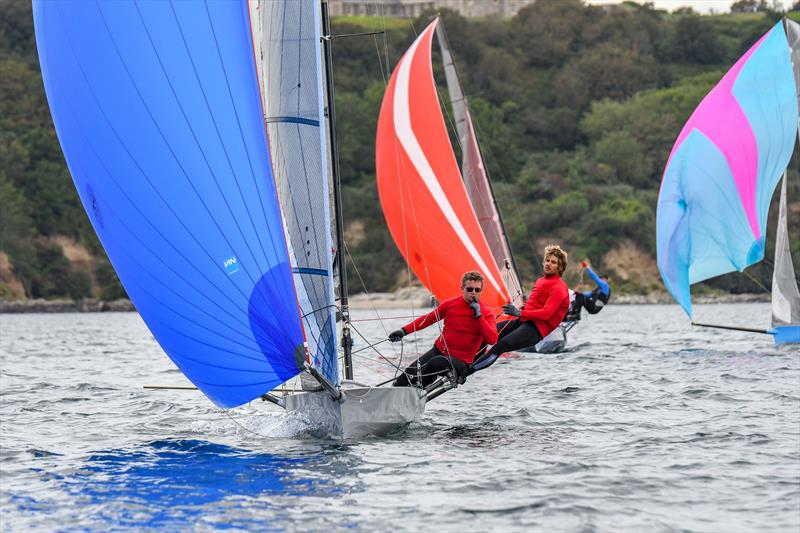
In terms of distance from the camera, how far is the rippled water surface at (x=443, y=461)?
6.60 m

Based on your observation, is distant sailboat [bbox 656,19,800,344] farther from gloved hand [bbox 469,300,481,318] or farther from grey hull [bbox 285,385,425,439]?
grey hull [bbox 285,385,425,439]

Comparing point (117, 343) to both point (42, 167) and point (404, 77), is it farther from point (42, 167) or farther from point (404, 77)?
point (42, 167)

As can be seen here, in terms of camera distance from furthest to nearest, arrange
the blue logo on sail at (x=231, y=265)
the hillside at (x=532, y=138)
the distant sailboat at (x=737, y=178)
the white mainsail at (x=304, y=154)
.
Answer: the hillside at (x=532, y=138) < the distant sailboat at (x=737, y=178) < the white mainsail at (x=304, y=154) < the blue logo on sail at (x=231, y=265)

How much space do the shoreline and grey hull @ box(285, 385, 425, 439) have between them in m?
43.8

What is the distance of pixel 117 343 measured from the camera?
87.4 ft

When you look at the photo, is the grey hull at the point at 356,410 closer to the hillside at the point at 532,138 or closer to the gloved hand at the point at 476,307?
the gloved hand at the point at 476,307

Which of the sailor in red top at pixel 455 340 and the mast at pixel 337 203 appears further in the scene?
the sailor in red top at pixel 455 340

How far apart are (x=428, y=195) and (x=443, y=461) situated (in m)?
10.0

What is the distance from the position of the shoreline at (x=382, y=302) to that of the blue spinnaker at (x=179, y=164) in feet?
147

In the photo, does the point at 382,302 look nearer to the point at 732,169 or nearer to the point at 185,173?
the point at 732,169

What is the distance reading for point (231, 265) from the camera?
315 inches

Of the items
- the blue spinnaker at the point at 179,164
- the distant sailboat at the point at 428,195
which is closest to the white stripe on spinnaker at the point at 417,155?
the distant sailboat at the point at 428,195

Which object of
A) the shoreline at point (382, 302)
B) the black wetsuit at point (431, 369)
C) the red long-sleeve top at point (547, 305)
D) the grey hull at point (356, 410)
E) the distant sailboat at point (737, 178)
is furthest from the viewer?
the shoreline at point (382, 302)

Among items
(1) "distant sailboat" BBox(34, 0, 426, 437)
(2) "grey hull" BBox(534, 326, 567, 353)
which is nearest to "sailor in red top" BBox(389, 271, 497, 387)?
(1) "distant sailboat" BBox(34, 0, 426, 437)
